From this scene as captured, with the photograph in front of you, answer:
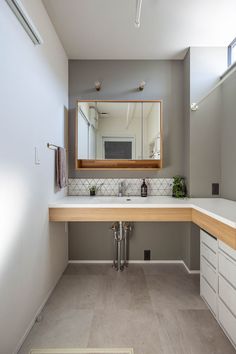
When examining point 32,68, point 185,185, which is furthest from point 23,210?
point 185,185

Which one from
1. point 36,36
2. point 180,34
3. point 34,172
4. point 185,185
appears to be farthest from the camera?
point 185,185

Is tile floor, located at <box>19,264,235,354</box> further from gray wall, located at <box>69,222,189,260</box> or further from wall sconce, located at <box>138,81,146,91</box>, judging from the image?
wall sconce, located at <box>138,81,146,91</box>

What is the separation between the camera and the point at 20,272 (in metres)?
1.47

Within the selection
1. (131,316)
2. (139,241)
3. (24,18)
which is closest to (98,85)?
(24,18)

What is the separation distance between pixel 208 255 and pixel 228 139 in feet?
4.21

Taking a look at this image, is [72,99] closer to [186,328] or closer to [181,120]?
[181,120]

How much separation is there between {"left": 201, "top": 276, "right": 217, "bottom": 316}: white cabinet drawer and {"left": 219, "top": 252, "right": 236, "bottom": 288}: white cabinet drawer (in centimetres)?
29

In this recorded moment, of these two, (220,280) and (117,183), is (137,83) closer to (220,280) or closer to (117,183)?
(117,183)

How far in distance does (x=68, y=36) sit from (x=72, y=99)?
2.26 ft

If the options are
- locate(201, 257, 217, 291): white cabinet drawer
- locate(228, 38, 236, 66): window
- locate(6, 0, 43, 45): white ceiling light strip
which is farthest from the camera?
locate(228, 38, 236, 66): window

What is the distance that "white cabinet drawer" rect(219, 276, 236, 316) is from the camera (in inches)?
57.9

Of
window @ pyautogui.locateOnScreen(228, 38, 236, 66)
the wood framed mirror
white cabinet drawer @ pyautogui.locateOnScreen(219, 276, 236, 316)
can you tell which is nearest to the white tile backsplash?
the wood framed mirror

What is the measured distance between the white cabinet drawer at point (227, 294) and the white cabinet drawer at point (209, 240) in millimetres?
232

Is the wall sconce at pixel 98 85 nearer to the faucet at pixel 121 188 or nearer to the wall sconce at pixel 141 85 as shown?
the wall sconce at pixel 141 85
